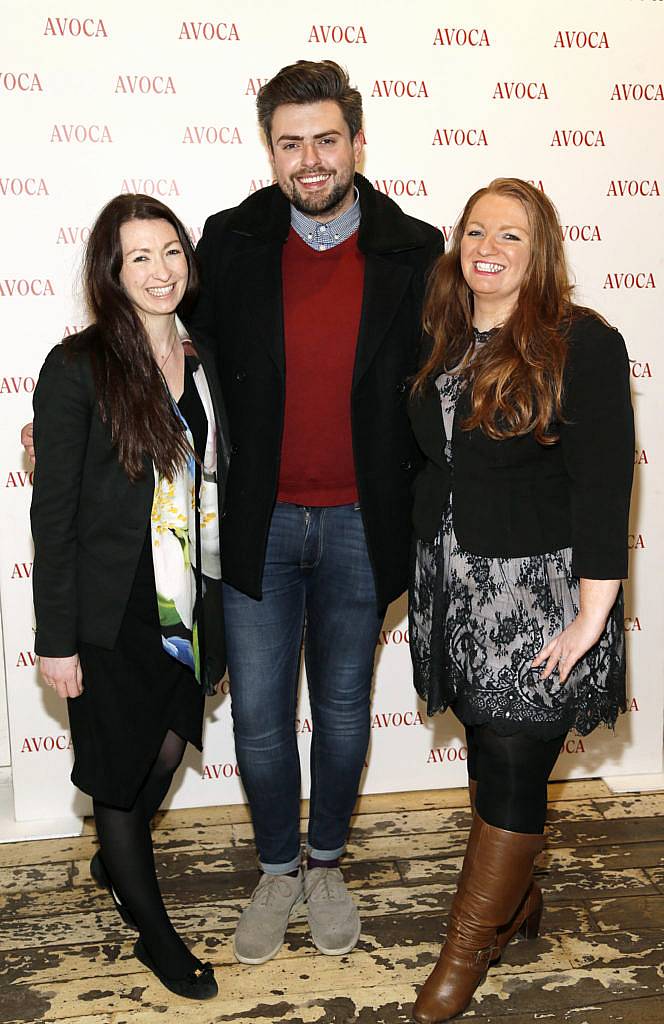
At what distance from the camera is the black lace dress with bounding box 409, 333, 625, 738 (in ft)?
6.70

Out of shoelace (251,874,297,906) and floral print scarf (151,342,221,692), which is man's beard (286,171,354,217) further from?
shoelace (251,874,297,906)

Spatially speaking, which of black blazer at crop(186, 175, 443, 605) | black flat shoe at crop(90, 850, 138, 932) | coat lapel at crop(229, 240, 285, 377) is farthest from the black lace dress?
black flat shoe at crop(90, 850, 138, 932)

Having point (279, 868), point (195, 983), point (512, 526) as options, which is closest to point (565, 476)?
point (512, 526)

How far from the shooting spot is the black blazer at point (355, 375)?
7.43ft

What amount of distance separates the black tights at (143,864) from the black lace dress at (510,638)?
682 millimetres

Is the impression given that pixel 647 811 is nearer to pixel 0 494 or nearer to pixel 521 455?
pixel 521 455

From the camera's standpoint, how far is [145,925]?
7.34ft

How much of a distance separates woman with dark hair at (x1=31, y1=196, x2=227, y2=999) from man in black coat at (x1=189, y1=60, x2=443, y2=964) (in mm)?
125

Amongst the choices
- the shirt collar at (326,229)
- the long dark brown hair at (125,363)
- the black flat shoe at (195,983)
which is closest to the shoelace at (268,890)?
the black flat shoe at (195,983)

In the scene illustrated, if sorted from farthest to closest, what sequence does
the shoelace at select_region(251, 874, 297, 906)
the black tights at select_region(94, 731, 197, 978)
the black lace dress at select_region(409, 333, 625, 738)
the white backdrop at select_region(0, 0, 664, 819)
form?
the white backdrop at select_region(0, 0, 664, 819)
the shoelace at select_region(251, 874, 297, 906)
the black tights at select_region(94, 731, 197, 978)
the black lace dress at select_region(409, 333, 625, 738)

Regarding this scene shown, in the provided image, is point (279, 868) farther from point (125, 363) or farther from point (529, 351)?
point (529, 351)

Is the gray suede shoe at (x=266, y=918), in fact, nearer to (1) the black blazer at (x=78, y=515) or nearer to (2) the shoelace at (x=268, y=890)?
(2) the shoelace at (x=268, y=890)

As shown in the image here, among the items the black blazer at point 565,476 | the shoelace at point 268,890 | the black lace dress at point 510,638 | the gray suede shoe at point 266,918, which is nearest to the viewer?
the black blazer at point 565,476

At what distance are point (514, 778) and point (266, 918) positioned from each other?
2.56 feet
